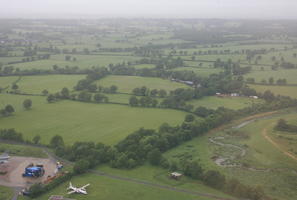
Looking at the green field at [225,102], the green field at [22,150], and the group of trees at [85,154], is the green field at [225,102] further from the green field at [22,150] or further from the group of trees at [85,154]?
the green field at [22,150]

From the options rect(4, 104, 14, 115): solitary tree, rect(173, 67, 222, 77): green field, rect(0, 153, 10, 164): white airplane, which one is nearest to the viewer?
rect(0, 153, 10, 164): white airplane

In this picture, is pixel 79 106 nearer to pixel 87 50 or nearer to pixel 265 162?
pixel 265 162

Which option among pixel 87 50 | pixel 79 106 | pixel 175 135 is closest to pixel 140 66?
pixel 87 50

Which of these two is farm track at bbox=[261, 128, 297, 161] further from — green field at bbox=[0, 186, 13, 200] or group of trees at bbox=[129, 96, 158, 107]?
green field at bbox=[0, 186, 13, 200]

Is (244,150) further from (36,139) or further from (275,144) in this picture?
(36,139)

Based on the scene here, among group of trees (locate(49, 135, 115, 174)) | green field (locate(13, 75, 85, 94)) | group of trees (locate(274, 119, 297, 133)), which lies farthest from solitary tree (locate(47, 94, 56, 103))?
group of trees (locate(274, 119, 297, 133))

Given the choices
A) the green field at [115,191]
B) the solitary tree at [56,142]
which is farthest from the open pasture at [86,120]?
the green field at [115,191]
